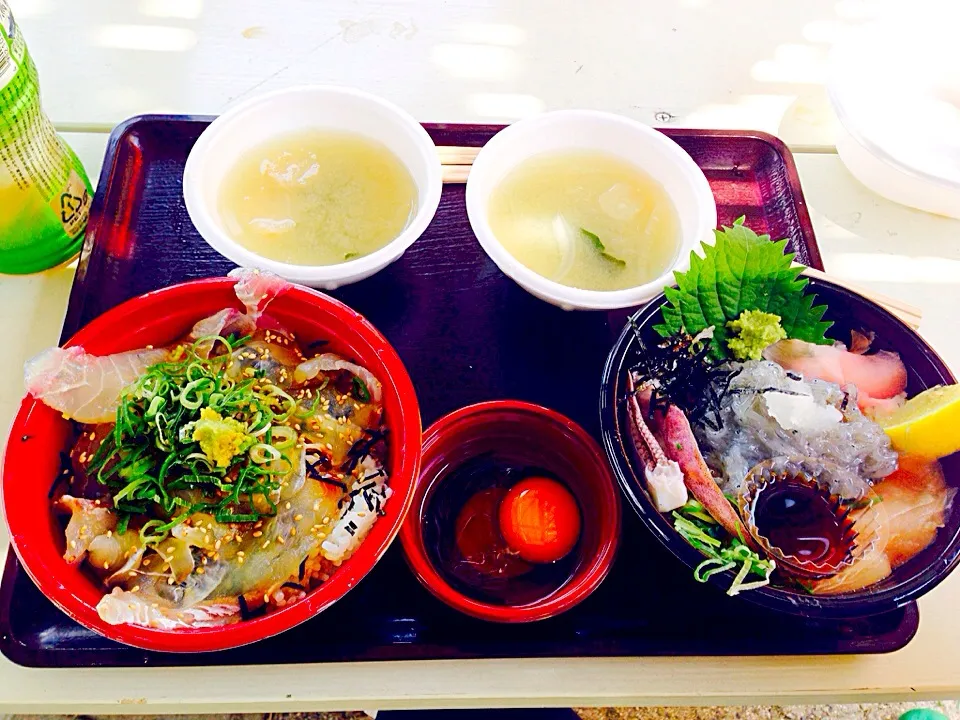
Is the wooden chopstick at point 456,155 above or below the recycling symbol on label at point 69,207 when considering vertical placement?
above

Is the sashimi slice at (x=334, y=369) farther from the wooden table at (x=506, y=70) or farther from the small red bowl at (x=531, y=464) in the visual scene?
the wooden table at (x=506, y=70)

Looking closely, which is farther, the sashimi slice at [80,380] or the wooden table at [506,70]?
the wooden table at [506,70]

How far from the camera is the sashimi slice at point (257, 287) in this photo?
149 centimetres

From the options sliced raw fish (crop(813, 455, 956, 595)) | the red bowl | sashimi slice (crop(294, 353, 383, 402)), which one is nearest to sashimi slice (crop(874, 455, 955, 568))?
sliced raw fish (crop(813, 455, 956, 595))

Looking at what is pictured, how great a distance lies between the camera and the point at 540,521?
155cm

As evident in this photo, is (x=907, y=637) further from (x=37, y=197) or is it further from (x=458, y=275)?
(x=37, y=197)

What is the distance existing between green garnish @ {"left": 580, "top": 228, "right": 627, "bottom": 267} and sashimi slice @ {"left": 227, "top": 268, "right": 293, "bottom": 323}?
0.77m

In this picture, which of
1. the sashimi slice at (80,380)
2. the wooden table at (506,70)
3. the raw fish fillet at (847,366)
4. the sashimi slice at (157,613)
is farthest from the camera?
the wooden table at (506,70)

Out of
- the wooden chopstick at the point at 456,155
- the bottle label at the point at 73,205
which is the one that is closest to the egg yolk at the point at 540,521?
the wooden chopstick at the point at 456,155

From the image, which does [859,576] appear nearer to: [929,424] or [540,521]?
[929,424]

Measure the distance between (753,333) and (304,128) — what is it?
1202 mm

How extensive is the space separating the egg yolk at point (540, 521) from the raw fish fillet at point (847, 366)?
552 millimetres

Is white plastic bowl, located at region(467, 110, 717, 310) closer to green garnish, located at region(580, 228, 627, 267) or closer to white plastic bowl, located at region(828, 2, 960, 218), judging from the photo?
green garnish, located at region(580, 228, 627, 267)

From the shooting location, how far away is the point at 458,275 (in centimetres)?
189
